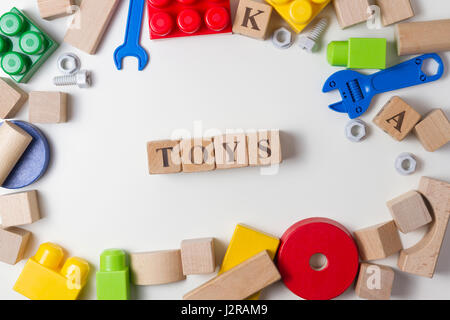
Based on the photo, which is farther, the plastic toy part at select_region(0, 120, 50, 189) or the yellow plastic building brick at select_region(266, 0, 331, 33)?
the plastic toy part at select_region(0, 120, 50, 189)

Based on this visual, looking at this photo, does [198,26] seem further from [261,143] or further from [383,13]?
[383,13]

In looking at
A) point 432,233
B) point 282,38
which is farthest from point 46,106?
point 432,233

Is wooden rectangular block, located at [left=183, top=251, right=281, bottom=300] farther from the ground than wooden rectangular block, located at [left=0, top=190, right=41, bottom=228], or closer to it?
closer to it

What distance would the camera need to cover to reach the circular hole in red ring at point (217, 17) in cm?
88

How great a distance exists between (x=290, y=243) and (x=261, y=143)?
0.24 m

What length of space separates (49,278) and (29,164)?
0.28m

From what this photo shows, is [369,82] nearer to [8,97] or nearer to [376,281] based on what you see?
[376,281]

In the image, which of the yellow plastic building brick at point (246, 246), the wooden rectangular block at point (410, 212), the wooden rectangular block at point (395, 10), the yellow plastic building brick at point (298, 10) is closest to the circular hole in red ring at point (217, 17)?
the yellow plastic building brick at point (298, 10)

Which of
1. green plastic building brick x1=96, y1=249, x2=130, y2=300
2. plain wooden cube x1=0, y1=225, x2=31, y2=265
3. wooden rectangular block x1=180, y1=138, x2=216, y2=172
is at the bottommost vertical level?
green plastic building brick x1=96, y1=249, x2=130, y2=300

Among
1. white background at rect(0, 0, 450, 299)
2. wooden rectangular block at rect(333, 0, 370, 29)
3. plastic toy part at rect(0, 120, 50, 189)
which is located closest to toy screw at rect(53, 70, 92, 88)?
white background at rect(0, 0, 450, 299)

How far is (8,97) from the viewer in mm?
948

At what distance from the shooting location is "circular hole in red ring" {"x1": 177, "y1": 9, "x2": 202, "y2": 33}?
0.88 meters

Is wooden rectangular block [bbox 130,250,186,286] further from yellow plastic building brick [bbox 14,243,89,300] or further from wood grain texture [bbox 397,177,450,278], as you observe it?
wood grain texture [bbox 397,177,450,278]

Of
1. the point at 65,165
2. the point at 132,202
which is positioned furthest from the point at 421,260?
the point at 65,165
